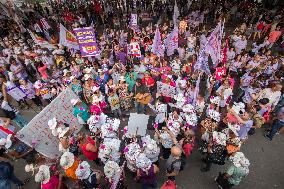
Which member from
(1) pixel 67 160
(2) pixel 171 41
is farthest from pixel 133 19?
(1) pixel 67 160

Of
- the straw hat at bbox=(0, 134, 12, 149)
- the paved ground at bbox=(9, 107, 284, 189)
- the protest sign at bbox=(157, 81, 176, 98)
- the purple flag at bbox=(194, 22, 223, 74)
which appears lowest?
the paved ground at bbox=(9, 107, 284, 189)

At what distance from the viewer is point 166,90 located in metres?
8.62

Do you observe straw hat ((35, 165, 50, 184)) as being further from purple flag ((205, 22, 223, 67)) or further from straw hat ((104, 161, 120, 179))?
purple flag ((205, 22, 223, 67))

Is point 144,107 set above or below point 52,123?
below

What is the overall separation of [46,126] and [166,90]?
14.1 ft

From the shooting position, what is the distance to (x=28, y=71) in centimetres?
1278

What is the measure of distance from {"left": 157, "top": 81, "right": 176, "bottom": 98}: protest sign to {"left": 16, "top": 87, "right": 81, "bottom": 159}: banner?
3145 millimetres

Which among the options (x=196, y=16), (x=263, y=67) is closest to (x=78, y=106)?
(x=263, y=67)

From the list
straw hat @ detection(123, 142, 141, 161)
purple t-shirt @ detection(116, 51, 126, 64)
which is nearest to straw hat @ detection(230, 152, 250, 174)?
straw hat @ detection(123, 142, 141, 161)

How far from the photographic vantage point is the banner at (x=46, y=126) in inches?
276

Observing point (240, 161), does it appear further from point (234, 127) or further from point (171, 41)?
point (171, 41)

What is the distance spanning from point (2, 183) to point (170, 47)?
28.8 feet

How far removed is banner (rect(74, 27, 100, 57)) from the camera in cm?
969

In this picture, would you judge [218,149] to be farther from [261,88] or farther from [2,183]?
[2,183]
